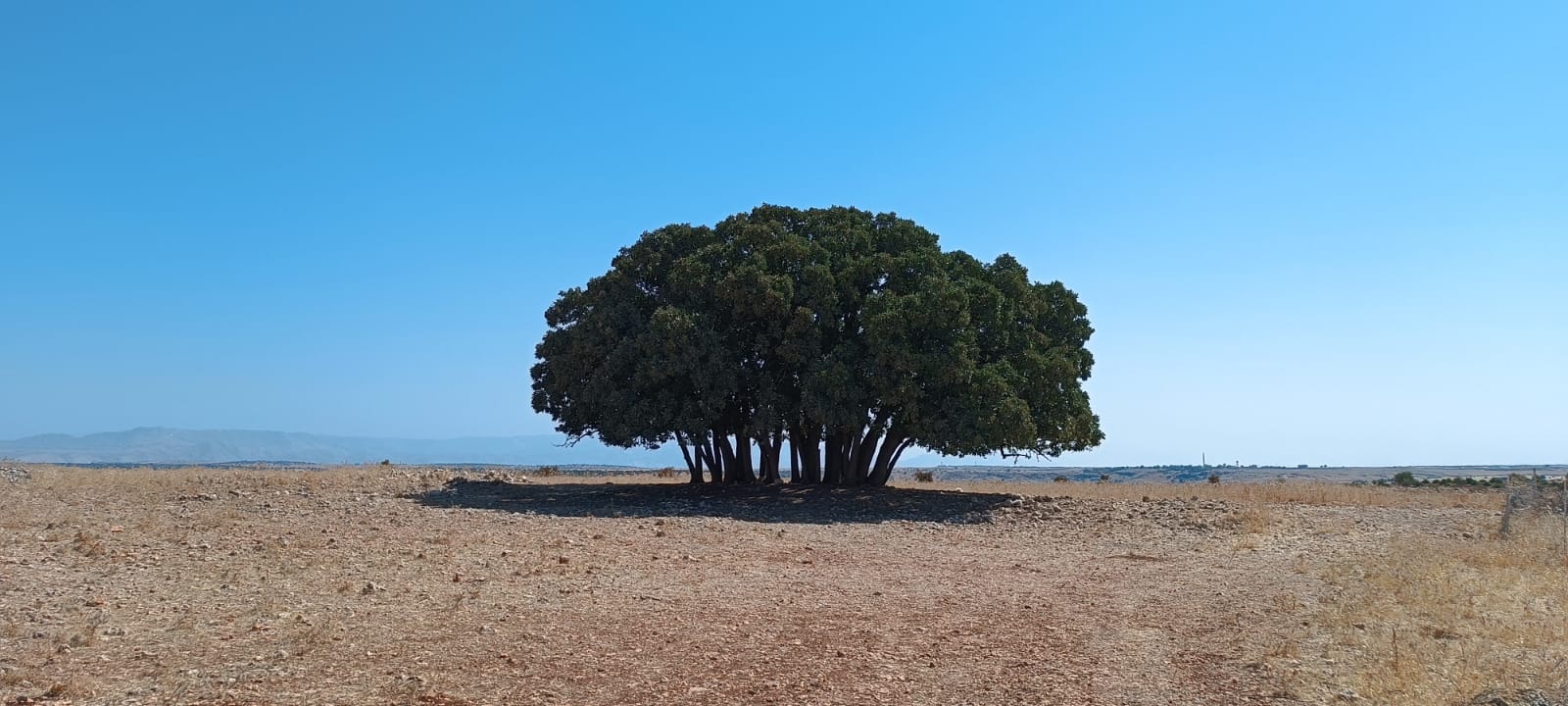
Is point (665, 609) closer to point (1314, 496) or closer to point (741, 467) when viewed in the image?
point (741, 467)

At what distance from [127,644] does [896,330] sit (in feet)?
54.0

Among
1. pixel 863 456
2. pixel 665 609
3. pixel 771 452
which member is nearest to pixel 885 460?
pixel 863 456

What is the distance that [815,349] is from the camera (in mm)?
23109

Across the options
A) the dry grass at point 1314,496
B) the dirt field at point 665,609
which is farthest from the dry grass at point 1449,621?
the dry grass at point 1314,496

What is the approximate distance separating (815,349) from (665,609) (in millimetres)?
13910

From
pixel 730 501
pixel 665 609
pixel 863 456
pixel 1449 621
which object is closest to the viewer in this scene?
pixel 1449 621

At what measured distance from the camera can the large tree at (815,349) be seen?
22000mm

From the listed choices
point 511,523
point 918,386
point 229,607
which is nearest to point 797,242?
point 918,386

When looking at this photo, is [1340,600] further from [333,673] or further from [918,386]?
[918,386]

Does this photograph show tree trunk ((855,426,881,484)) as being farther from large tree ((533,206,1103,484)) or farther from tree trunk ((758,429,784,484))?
tree trunk ((758,429,784,484))

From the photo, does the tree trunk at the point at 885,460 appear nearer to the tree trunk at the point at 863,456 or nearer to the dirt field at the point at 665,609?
the tree trunk at the point at 863,456

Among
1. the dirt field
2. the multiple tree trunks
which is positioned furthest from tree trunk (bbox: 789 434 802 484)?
the dirt field

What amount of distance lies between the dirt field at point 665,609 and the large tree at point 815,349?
368 centimetres

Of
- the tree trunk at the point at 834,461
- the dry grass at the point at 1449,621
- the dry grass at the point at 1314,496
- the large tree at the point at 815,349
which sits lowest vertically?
the dry grass at the point at 1449,621
